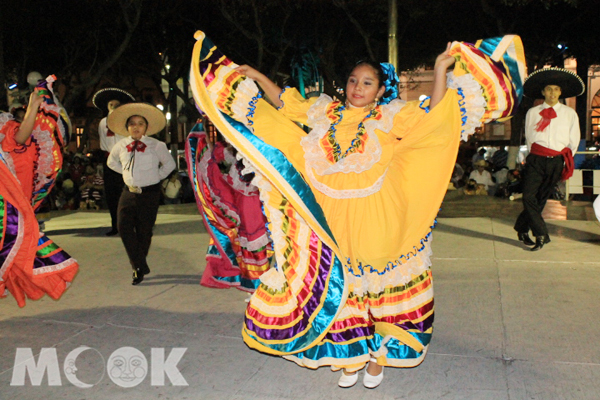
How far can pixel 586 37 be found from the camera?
17.4 m

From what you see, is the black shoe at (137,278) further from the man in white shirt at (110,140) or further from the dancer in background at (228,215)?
the man in white shirt at (110,140)

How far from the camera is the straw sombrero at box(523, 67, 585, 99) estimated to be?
671cm

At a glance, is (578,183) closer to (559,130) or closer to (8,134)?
(559,130)

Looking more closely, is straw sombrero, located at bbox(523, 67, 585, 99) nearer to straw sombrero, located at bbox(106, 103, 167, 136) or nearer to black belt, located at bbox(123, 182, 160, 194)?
straw sombrero, located at bbox(106, 103, 167, 136)

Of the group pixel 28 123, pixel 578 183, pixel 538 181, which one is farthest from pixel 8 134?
pixel 578 183

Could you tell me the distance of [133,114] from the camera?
608 centimetres

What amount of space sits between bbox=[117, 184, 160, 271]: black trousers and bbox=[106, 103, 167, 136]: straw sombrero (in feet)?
2.14

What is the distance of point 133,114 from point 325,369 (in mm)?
3488

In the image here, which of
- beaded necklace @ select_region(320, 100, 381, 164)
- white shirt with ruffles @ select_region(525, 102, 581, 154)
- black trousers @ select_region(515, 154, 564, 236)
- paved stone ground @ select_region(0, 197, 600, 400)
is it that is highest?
beaded necklace @ select_region(320, 100, 381, 164)

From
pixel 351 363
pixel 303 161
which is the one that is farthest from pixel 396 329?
pixel 303 161

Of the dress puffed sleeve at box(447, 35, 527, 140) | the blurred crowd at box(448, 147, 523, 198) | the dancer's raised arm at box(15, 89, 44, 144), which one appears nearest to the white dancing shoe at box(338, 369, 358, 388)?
the dress puffed sleeve at box(447, 35, 527, 140)

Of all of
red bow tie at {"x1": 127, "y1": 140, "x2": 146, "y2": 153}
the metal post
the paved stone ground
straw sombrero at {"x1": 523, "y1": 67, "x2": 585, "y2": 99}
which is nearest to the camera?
the paved stone ground

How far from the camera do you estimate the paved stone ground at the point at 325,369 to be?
3.36 m

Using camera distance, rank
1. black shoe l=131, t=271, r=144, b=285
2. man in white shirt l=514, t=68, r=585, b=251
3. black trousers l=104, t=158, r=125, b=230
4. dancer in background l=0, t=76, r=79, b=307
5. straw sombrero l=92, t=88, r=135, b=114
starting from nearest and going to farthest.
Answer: dancer in background l=0, t=76, r=79, b=307, black shoe l=131, t=271, r=144, b=285, man in white shirt l=514, t=68, r=585, b=251, straw sombrero l=92, t=88, r=135, b=114, black trousers l=104, t=158, r=125, b=230
